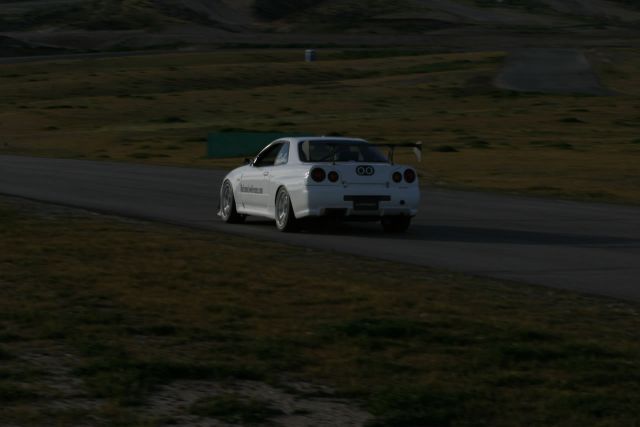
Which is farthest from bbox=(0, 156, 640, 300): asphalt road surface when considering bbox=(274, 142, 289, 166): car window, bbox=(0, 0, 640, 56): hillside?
bbox=(0, 0, 640, 56): hillside

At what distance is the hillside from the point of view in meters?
110

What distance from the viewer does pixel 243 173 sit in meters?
18.8

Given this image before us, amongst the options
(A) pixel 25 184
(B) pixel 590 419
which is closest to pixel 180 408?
(B) pixel 590 419

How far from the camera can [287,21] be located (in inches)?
5226

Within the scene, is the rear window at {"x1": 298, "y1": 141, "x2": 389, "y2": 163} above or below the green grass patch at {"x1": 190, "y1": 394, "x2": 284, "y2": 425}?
above

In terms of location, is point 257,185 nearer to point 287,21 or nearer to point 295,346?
point 295,346

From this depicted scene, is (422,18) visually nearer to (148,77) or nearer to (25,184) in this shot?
(148,77)

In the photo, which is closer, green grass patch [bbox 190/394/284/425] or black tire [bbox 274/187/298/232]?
green grass patch [bbox 190/394/284/425]

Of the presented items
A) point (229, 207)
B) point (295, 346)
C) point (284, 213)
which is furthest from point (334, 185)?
point (295, 346)

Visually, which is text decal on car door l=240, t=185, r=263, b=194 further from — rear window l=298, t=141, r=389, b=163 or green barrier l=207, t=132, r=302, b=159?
green barrier l=207, t=132, r=302, b=159

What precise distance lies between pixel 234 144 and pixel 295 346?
31.2m

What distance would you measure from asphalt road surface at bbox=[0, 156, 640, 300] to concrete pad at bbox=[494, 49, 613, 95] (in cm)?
4496

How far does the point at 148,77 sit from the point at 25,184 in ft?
162

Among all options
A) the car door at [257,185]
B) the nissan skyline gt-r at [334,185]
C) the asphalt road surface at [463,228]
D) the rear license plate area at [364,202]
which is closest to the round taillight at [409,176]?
the nissan skyline gt-r at [334,185]
